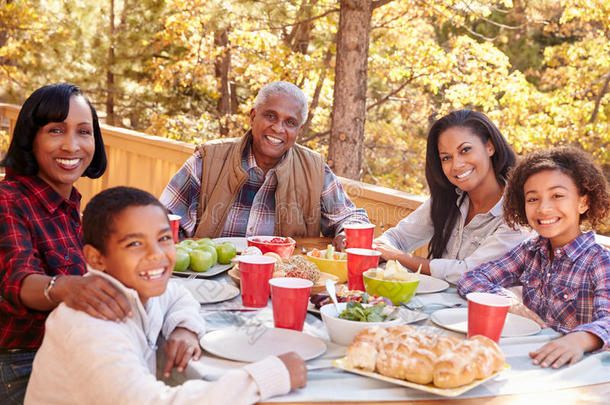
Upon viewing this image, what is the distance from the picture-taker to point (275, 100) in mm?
3223

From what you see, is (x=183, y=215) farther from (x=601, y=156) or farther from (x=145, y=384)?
(x=601, y=156)

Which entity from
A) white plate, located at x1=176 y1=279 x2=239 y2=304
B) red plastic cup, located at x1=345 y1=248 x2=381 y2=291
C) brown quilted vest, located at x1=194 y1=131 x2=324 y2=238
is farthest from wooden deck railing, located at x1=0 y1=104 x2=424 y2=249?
white plate, located at x1=176 y1=279 x2=239 y2=304

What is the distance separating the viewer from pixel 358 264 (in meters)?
2.12

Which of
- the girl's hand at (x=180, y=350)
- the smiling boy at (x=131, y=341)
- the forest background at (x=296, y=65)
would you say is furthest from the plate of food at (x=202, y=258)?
the forest background at (x=296, y=65)

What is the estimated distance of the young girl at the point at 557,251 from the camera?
209cm

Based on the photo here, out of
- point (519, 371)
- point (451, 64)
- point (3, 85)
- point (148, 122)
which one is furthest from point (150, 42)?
point (519, 371)

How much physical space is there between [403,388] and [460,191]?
175 centimetres

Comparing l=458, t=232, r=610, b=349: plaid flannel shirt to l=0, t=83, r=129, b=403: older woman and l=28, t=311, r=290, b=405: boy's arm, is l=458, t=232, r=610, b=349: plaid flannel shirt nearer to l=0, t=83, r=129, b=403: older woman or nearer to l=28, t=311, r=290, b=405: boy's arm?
l=28, t=311, r=290, b=405: boy's arm

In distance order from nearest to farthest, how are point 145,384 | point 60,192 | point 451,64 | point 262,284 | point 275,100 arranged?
point 145,384 < point 262,284 < point 60,192 < point 275,100 < point 451,64

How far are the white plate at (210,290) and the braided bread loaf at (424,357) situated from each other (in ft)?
2.12

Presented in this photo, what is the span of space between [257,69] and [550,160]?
7.81 metres

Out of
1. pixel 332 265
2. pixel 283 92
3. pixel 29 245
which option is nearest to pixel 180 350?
pixel 29 245

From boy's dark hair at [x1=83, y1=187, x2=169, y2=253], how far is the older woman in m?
0.14

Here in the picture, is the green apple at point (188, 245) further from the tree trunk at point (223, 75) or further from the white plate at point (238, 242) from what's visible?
the tree trunk at point (223, 75)
